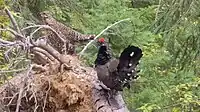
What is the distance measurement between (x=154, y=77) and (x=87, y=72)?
299 centimetres

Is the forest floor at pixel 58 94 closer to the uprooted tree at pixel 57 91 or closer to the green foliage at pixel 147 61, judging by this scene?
the uprooted tree at pixel 57 91

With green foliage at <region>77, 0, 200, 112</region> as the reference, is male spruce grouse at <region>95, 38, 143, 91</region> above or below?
below

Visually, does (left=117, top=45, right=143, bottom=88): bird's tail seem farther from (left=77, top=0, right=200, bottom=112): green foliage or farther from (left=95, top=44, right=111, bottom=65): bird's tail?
(left=77, top=0, right=200, bottom=112): green foliage

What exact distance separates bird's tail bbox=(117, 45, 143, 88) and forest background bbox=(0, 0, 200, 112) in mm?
992

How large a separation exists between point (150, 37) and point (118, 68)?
3307 mm

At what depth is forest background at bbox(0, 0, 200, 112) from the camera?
5527mm

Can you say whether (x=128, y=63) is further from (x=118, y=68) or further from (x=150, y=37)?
(x=150, y=37)

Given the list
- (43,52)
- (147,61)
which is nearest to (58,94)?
(43,52)

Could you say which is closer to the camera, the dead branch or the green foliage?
the dead branch

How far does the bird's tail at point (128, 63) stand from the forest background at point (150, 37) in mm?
992

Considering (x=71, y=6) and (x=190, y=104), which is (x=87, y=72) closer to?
(x=71, y=6)

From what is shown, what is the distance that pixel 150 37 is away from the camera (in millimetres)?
7809

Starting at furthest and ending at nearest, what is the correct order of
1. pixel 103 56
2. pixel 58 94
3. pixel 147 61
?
pixel 147 61, pixel 103 56, pixel 58 94

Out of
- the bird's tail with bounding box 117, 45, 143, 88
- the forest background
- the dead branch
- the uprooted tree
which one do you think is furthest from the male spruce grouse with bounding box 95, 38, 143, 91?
the forest background
